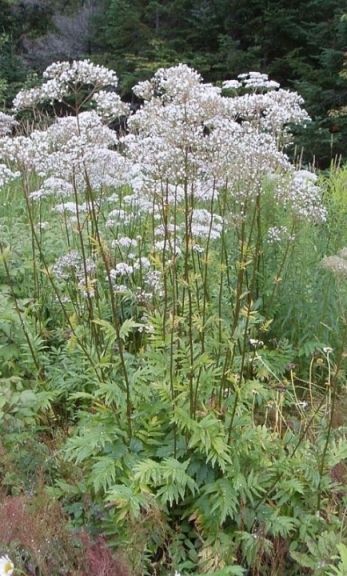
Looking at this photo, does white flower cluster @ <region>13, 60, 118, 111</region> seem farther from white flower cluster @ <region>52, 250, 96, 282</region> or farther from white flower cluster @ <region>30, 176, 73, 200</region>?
white flower cluster @ <region>52, 250, 96, 282</region>

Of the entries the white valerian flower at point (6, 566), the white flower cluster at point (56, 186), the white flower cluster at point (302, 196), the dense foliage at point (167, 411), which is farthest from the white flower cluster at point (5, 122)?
the white valerian flower at point (6, 566)

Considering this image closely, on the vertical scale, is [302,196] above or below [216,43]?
above

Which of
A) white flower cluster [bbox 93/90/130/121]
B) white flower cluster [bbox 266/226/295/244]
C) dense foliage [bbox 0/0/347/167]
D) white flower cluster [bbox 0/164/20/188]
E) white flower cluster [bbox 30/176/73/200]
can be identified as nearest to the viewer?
Result: white flower cluster [bbox 93/90/130/121]

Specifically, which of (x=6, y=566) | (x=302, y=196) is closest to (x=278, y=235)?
(x=302, y=196)

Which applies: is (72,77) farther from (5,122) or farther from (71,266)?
(5,122)

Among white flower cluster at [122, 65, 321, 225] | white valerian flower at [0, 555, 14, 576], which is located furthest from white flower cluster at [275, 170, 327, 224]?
white valerian flower at [0, 555, 14, 576]

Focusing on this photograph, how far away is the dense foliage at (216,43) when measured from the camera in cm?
1405

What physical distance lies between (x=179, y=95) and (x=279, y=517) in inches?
76.7

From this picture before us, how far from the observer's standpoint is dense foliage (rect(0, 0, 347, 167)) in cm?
1405

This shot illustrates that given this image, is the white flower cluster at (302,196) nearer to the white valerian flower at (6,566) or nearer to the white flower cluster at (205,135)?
the white flower cluster at (205,135)

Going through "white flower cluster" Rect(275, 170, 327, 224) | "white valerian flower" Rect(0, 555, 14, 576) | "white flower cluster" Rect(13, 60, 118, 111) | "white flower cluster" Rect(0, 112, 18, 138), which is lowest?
"white valerian flower" Rect(0, 555, 14, 576)

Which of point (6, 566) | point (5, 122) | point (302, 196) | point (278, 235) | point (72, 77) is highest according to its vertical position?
point (72, 77)

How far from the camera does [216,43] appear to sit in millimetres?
17719

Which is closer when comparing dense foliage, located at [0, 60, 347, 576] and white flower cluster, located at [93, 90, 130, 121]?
dense foliage, located at [0, 60, 347, 576]
